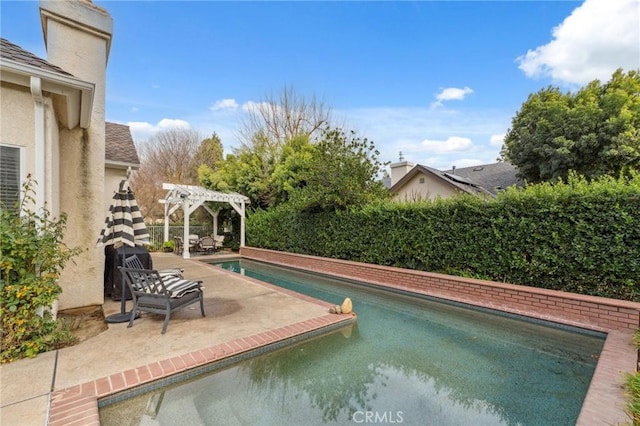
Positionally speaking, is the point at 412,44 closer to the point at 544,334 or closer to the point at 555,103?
the point at 555,103

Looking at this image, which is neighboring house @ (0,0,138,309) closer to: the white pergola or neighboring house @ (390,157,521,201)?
Answer: the white pergola

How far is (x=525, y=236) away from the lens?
7.15 meters

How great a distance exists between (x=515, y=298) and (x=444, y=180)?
11622 millimetres

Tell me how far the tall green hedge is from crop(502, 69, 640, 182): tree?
25.5 feet

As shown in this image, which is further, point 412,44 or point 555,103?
point 555,103

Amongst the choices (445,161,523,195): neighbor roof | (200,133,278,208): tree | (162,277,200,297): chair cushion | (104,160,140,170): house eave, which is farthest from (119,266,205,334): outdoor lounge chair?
(445,161,523,195): neighbor roof

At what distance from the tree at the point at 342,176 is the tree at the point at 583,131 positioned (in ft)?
28.8

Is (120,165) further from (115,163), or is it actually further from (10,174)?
(10,174)

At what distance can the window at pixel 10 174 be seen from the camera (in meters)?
4.30

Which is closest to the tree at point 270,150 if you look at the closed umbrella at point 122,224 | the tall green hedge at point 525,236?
the tall green hedge at point 525,236

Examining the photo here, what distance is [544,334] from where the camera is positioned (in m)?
5.68

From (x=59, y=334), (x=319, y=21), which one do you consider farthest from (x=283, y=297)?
(x=319, y=21)

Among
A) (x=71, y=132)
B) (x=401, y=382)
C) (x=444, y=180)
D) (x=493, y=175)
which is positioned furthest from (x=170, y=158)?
(x=401, y=382)

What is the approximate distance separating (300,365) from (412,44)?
13.5 meters
